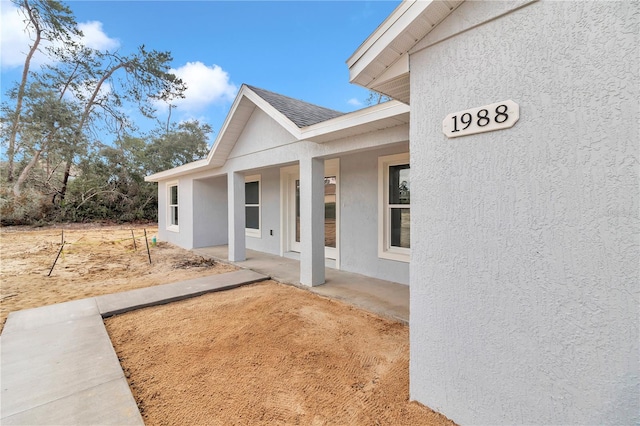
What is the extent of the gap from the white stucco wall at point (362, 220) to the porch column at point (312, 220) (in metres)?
1.07

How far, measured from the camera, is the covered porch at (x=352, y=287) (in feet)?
15.3

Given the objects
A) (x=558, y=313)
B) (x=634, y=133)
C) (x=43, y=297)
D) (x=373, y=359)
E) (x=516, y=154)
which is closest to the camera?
(x=634, y=133)

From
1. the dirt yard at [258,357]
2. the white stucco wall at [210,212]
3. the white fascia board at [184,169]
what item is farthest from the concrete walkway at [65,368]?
the white stucco wall at [210,212]

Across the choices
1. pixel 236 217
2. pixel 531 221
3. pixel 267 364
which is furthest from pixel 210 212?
pixel 531 221

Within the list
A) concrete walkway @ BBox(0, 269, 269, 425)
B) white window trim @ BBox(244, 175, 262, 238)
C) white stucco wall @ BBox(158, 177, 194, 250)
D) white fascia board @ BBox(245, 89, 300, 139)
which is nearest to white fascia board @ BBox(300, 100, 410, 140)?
white fascia board @ BBox(245, 89, 300, 139)

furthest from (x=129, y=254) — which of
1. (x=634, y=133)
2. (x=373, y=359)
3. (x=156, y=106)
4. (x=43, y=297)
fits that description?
(x=156, y=106)

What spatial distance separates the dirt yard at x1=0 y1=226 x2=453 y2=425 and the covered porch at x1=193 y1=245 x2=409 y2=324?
21 centimetres

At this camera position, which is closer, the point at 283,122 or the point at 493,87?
the point at 493,87

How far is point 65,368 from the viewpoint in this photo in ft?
10.3

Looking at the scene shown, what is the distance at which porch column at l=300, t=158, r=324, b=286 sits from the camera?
5844 mm

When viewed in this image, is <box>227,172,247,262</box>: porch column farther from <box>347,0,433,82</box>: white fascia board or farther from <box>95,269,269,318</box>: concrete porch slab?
<box>347,0,433,82</box>: white fascia board

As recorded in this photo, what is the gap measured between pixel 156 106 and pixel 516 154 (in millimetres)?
25324

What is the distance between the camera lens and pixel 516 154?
198cm

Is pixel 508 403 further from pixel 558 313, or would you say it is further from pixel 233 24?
pixel 233 24
